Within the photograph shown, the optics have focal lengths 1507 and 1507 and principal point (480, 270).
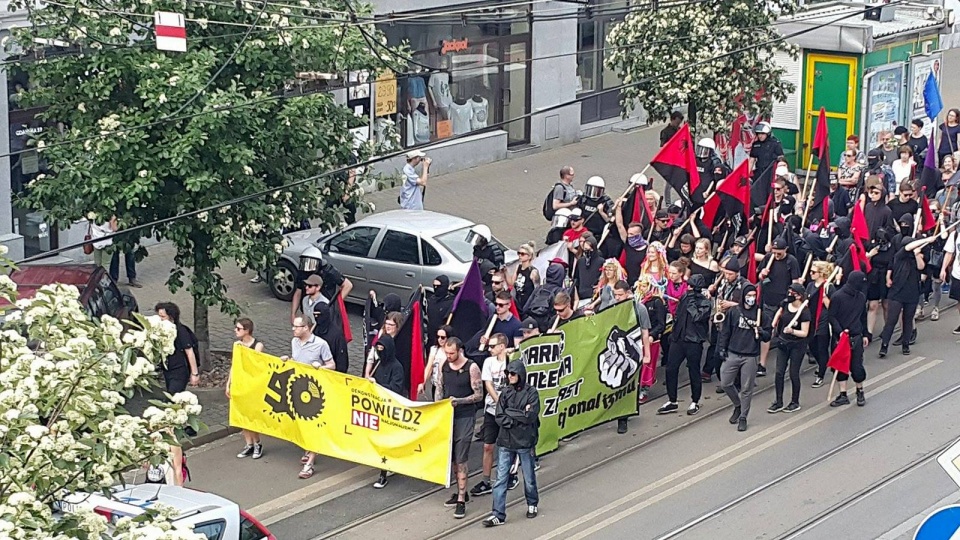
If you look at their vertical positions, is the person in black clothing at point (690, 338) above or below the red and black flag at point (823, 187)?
below

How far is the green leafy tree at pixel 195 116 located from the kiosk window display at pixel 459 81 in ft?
32.5

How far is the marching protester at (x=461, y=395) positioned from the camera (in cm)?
1261

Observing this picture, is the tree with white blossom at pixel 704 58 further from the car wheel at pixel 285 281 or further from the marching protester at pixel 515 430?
the marching protester at pixel 515 430

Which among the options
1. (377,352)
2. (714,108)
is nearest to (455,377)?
(377,352)

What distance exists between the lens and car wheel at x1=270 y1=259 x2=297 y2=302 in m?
18.4

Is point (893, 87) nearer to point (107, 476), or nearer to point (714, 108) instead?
point (714, 108)

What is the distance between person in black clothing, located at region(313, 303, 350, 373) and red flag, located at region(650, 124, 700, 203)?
5.01 meters

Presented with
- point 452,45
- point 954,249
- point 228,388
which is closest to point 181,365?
point 228,388

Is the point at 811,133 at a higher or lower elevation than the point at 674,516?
higher

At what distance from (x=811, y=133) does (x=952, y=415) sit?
1109 cm

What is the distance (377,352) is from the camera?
13.2 metres

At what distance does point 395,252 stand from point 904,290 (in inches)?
228

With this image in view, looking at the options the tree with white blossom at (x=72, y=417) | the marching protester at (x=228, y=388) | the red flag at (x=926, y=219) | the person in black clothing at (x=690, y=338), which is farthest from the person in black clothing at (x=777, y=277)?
the tree with white blossom at (x=72, y=417)

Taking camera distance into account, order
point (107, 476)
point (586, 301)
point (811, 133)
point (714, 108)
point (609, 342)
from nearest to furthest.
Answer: point (107, 476) → point (609, 342) → point (586, 301) → point (714, 108) → point (811, 133)
